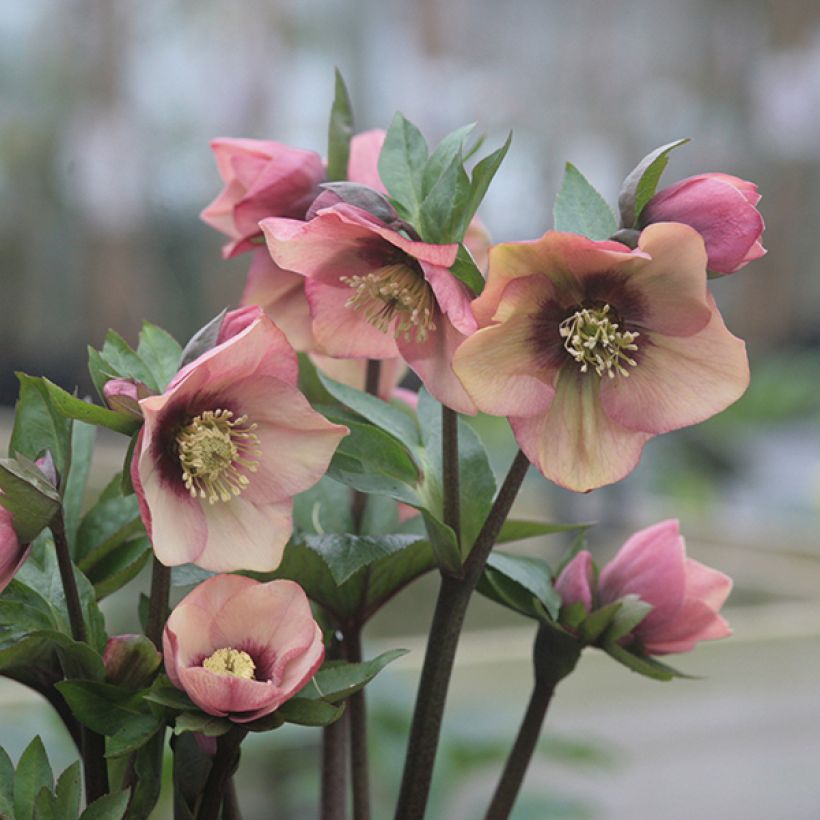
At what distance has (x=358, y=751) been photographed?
0.33 meters

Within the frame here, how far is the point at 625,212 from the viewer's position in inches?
10.9

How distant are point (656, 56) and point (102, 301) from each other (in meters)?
2.00

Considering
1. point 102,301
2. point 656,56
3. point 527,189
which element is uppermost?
point 656,56

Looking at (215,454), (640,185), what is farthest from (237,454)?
(640,185)

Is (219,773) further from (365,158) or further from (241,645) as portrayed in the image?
(365,158)

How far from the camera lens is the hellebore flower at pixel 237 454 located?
0.25m

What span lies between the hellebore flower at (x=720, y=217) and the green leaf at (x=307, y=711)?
0.13 m

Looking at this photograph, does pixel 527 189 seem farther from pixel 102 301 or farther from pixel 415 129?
pixel 415 129

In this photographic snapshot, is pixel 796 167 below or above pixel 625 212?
below

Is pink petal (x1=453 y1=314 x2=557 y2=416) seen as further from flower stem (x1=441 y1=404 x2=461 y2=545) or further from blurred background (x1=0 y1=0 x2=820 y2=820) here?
blurred background (x1=0 y1=0 x2=820 y2=820)

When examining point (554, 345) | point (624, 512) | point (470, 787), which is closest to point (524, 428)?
point (554, 345)

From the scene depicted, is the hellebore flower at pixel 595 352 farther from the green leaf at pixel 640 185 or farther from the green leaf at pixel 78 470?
the green leaf at pixel 78 470

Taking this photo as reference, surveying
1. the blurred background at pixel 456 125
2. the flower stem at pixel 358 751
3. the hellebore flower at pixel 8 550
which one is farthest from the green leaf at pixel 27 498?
the blurred background at pixel 456 125

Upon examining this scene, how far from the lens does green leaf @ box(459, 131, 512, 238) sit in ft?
0.87
